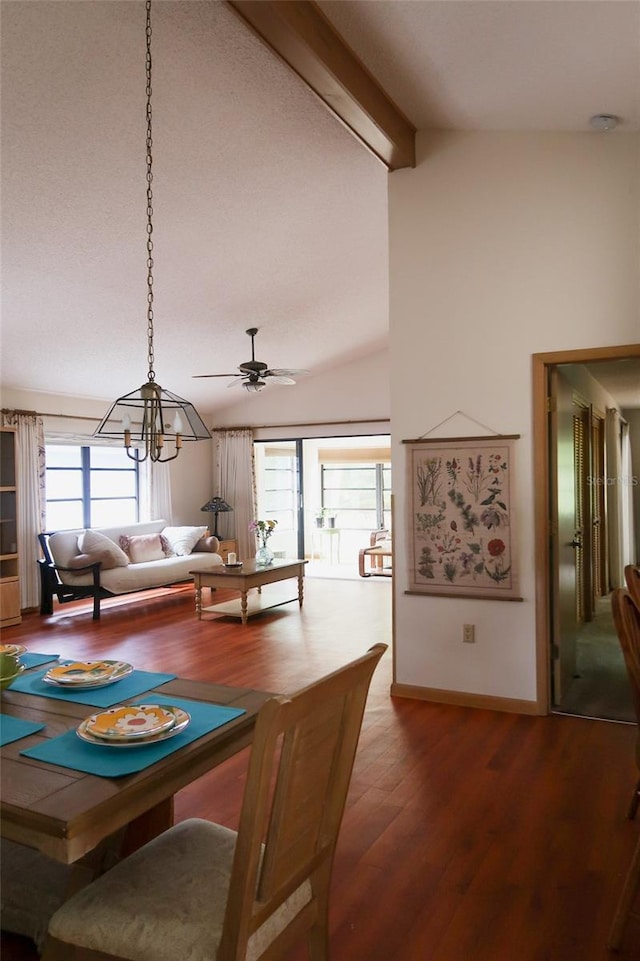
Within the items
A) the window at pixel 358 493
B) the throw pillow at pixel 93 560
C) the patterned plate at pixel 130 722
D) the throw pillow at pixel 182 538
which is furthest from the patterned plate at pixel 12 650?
the window at pixel 358 493

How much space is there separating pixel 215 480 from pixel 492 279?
7.01 m

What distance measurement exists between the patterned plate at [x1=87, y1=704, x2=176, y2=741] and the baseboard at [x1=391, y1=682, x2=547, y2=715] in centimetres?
260

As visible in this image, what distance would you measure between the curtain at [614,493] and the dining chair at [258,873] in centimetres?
277

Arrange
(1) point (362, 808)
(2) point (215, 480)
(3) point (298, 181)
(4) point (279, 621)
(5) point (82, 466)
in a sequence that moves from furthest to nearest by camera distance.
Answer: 1. (2) point (215, 480)
2. (5) point (82, 466)
3. (4) point (279, 621)
4. (3) point (298, 181)
5. (1) point (362, 808)

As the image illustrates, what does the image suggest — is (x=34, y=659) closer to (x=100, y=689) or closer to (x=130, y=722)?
(x=100, y=689)

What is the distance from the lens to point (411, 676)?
4.14 m

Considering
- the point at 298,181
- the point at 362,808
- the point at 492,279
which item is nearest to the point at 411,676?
the point at 362,808

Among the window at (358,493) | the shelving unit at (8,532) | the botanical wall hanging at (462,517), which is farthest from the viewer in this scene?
the window at (358,493)

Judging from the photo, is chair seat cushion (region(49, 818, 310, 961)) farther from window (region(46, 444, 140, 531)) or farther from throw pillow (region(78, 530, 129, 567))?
window (region(46, 444, 140, 531))

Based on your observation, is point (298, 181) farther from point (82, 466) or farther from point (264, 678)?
point (82, 466)

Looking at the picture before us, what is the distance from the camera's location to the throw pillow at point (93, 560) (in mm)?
6816

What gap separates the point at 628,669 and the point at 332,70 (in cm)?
277

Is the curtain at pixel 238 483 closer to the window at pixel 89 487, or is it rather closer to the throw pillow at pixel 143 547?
the window at pixel 89 487

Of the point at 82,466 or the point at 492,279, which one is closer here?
the point at 492,279
